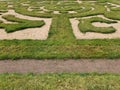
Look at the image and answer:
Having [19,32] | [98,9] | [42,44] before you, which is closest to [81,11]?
[98,9]

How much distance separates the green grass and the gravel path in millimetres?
359

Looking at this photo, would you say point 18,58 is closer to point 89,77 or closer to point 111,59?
point 89,77

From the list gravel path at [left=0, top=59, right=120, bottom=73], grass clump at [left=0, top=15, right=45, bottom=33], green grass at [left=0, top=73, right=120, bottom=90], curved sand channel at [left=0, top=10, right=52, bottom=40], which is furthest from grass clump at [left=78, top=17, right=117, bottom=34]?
green grass at [left=0, top=73, right=120, bottom=90]

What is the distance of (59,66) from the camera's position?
6.55m

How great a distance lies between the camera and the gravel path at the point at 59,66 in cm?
634

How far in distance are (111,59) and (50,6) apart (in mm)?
8250

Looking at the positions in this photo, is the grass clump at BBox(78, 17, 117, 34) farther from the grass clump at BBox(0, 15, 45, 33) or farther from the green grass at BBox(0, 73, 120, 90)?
the green grass at BBox(0, 73, 120, 90)

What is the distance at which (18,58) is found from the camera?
7.05 metres

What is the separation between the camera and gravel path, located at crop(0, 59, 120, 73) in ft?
20.8

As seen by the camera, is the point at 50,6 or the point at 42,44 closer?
the point at 42,44

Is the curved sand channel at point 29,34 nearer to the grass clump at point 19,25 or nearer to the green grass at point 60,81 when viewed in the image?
the grass clump at point 19,25

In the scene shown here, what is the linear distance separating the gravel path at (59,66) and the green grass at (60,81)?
359 mm

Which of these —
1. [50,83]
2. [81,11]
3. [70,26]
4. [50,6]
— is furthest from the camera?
[50,6]

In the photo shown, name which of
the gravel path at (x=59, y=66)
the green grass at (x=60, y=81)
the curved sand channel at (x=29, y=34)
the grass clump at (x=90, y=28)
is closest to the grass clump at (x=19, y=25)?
the curved sand channel at (x=29, y=34)
